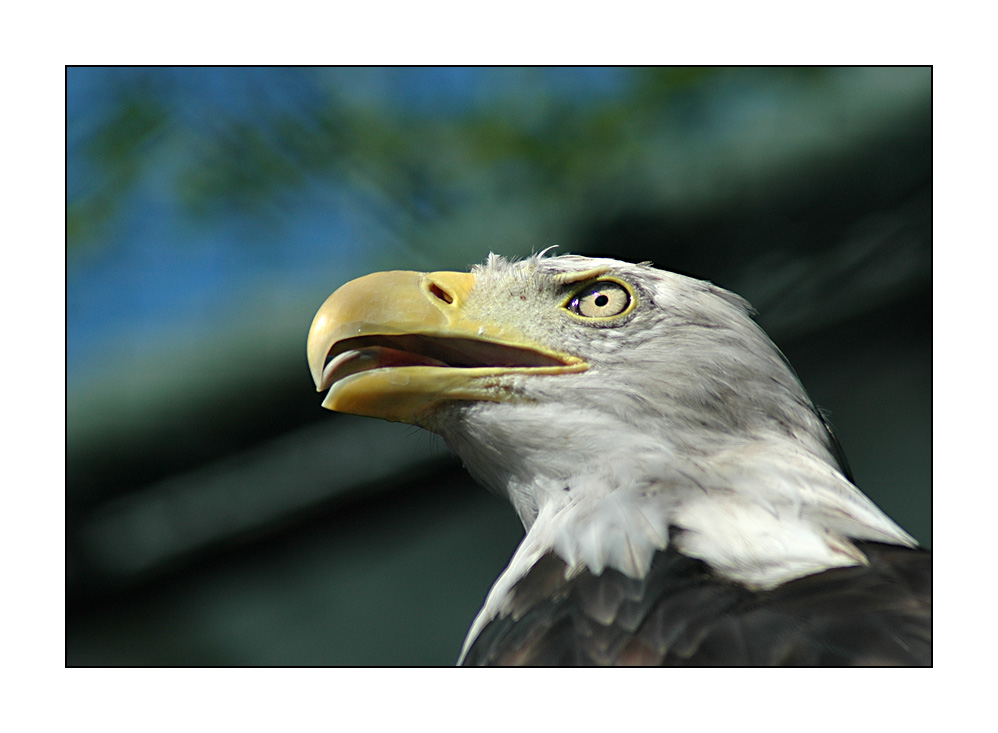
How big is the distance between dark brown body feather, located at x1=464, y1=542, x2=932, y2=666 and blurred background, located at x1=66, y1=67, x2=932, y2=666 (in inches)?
19.0

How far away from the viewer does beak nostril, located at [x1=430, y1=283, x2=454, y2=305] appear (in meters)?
1.50

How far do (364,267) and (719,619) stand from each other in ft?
4.90

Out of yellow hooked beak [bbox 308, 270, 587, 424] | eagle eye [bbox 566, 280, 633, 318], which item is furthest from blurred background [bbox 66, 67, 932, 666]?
eagle eye [bbox 566, 280, 633, 318]

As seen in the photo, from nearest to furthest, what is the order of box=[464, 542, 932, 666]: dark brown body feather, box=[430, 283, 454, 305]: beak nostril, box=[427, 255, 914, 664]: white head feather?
box=[464, 542, 932, 666]: dark brown body feather → box=[427, 255, 914, 664]: white head feather → box=[430, 283, 454, 305]: beak nostril

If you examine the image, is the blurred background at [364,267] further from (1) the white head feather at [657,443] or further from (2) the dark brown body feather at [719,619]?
(2) the dark brown body feather at [719,619]

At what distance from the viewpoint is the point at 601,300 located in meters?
1.49

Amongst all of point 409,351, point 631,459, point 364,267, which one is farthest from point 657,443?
point 364,267

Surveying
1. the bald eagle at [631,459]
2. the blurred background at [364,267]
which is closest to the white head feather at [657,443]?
the bald eagle at [631,459]

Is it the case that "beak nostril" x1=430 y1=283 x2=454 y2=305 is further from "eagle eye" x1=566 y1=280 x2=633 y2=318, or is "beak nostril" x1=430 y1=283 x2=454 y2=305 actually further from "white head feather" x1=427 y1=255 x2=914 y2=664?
"eagle eye" x1=566 y1=280 x2=633 y2=318

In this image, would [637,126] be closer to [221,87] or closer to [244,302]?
[221,87]

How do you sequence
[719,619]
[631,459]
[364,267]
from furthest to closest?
[364,267], [631,459], [719,619]

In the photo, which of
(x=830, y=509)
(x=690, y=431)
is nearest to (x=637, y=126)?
(x=690, y=431)

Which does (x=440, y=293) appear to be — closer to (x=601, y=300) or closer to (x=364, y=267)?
(x=601, y=300)
